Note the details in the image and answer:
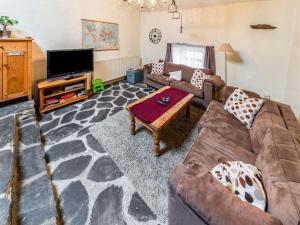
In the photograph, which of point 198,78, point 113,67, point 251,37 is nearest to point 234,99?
point 198,78

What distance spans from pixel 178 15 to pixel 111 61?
7.72ft

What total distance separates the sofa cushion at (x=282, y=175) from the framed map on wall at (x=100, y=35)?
14.4 feet

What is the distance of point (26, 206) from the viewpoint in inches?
62.0

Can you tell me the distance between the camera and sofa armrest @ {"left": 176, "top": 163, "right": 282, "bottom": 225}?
0.95 m

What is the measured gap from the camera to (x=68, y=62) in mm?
3832

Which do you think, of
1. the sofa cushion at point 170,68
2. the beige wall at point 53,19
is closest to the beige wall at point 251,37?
the sofa cushion at point 170,68

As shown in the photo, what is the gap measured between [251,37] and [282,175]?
3821 mm

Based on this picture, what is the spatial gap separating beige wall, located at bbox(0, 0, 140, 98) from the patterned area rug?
6.68ft

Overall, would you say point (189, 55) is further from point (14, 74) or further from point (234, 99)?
point (14, 74)

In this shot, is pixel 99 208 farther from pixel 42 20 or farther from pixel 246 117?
pixel 42 20

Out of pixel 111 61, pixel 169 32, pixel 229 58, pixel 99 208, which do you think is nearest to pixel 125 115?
pixel 99 208

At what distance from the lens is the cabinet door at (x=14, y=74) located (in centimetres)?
281

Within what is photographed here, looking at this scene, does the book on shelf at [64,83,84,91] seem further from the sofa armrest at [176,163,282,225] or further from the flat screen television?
the sofa armrest at [176,163,282,225]

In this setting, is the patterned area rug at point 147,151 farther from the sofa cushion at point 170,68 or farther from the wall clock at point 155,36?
the wall clock at point 155,36
